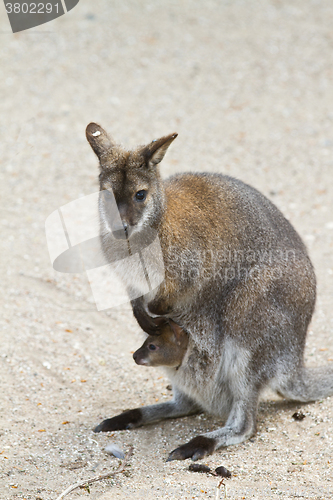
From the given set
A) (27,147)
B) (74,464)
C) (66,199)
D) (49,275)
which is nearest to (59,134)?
(27,147)

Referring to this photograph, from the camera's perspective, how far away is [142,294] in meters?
3.83

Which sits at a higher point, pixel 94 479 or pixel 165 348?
pixel 165 348

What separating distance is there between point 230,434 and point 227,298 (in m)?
0.87

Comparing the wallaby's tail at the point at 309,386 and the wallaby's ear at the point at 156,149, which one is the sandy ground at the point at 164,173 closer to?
the wallaby's tail at the point at 309,386

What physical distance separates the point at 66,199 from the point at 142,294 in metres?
3.49

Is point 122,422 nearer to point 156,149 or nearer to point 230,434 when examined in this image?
point 230,434

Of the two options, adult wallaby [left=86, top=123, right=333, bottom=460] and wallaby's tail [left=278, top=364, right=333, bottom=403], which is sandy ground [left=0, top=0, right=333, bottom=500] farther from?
adult wallaby [left=86, top=123, right=333, bottom=460]

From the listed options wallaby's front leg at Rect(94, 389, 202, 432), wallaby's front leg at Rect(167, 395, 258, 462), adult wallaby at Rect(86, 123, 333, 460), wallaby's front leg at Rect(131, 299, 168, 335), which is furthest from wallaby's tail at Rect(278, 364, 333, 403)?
wallaby's front leg at Rect(131, 299, 168, 335)

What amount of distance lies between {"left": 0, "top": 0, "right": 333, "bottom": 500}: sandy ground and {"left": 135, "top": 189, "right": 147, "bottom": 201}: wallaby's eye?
5.09 ft

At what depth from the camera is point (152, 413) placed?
4.26 metres

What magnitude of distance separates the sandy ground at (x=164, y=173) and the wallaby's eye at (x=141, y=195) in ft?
5.09

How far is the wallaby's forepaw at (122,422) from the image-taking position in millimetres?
4047

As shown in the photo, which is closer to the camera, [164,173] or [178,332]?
[178,332]

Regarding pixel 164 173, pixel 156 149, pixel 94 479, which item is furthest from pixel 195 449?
pixel 164 173
